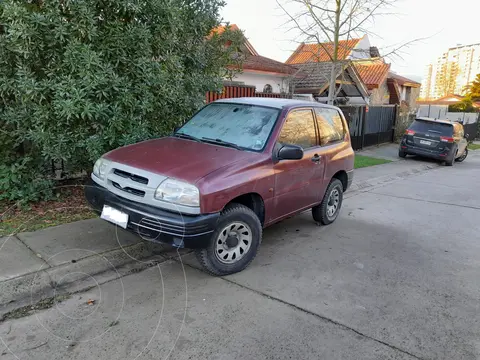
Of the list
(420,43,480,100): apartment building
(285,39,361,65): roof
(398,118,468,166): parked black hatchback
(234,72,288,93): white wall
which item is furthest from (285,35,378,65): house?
(420,43,480,100): apartment building

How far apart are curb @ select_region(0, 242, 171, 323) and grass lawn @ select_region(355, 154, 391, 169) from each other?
834 centimetres

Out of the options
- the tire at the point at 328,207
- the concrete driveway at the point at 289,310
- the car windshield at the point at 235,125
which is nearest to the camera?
the concrete driveway at the point at 289,310

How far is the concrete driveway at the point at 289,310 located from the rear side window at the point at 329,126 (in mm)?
1419

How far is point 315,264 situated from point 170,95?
10.5ft

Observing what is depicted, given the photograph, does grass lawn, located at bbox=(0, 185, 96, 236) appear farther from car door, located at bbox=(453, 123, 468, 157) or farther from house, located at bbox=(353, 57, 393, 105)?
house, located at bbox=(353, 57, 393, 105)

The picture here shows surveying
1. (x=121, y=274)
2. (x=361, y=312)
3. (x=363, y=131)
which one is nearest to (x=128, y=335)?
(x=121, y=274)

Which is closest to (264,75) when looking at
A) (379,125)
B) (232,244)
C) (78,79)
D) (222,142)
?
(379,125)

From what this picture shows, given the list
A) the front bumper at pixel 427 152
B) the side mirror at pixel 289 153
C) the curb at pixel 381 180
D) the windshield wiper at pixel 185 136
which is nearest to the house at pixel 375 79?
the front bumper at pixel 427 152

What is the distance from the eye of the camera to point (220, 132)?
4.73 meters

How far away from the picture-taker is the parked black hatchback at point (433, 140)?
536 inches

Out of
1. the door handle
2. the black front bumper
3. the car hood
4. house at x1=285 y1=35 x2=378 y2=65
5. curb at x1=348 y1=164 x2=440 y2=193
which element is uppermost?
house at x1=285 y1=35 x2=378 y2=65

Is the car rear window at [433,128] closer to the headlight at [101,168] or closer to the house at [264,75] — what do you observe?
the house at [264,75]

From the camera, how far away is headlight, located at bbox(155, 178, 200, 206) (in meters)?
3.55

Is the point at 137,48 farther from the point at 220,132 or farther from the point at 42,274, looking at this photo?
the point at 42,274
